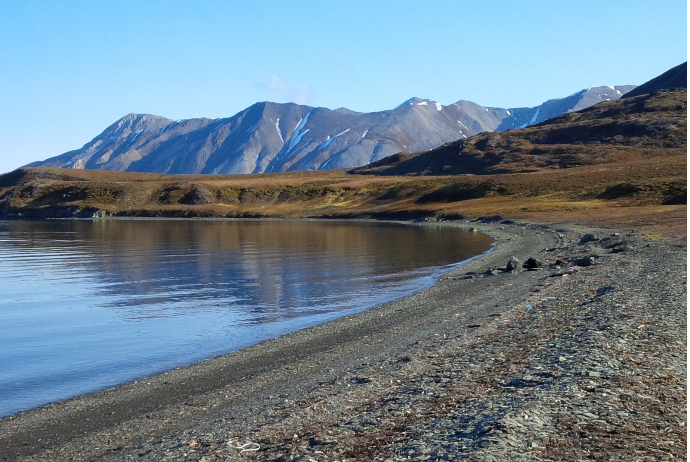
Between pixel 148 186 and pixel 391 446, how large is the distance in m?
172

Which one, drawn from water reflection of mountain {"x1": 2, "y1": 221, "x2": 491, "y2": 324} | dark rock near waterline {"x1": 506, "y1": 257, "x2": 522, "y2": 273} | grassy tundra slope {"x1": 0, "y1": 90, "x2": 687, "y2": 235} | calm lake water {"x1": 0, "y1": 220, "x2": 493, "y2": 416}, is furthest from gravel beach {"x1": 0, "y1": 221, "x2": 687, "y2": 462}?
grassy tundra slope {"x1": 0, "y1": 90, "x2": 687, "y2": 235}

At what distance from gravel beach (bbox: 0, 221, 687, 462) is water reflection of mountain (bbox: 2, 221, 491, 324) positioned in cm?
763

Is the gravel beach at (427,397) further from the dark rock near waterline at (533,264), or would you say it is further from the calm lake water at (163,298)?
the dark rock near waterline at (533,264)

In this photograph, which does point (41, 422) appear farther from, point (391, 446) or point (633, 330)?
point (633, 330)

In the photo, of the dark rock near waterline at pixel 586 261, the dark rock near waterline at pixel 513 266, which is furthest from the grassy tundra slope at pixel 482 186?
the dark rock near waterline at pixel 586 261

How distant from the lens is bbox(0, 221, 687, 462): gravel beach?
352 inches

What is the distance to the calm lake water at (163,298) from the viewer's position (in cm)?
1780

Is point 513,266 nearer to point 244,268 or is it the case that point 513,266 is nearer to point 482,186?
point 244,268

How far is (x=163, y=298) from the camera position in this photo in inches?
1170

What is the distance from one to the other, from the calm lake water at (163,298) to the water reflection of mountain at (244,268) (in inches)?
3.3

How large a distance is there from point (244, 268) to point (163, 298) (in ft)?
41.3

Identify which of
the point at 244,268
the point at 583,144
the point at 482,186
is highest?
the point at 583,144

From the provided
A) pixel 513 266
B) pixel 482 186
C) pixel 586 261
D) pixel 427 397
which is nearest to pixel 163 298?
pixel 513 266

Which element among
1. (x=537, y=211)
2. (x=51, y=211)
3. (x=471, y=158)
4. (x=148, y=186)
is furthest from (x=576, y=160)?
(x=51, y=211)
